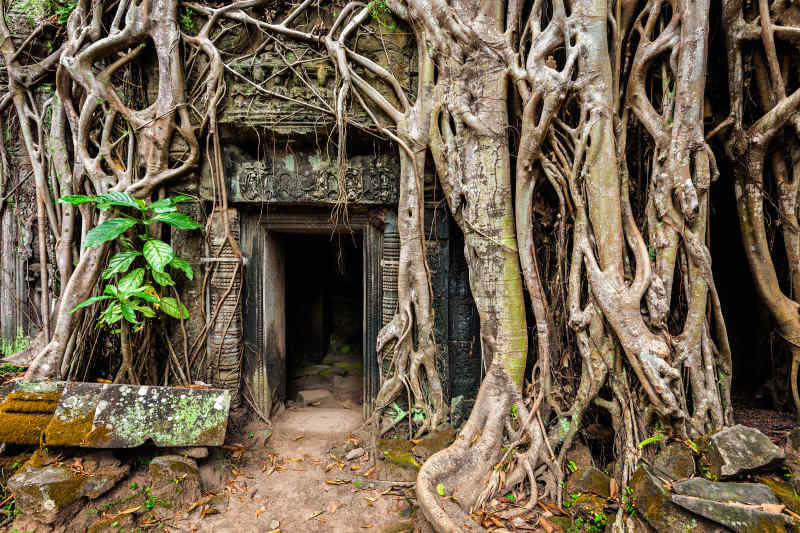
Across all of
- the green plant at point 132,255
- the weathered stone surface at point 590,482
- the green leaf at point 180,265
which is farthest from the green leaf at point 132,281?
the weathered stone surface at point 590,482

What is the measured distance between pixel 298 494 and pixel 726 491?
234 cm

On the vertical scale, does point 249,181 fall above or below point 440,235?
above

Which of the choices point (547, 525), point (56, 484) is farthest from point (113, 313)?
point (547, 525)

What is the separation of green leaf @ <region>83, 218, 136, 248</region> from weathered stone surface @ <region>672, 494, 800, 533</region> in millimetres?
3559

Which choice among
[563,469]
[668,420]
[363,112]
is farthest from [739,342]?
[363,112]

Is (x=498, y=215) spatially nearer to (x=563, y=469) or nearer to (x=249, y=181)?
(x=563, y=469)

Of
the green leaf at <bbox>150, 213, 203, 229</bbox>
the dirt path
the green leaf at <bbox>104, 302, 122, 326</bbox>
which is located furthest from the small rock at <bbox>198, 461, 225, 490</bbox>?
the green leaf at <bbox>150, 213, 203, 229</bbox>

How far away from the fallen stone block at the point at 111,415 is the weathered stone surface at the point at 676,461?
2.55 metres

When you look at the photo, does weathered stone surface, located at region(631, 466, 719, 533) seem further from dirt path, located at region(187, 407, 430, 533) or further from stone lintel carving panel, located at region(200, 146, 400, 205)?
stone lintel carving panel, located at region(200, 146, 400, 205)

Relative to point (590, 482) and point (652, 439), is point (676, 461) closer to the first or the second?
point (652, 439)

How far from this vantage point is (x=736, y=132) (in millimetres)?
2463

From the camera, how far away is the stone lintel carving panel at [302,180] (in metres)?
3.04

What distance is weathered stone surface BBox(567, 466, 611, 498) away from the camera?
84.1 inches

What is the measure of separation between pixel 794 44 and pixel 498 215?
6.65ft
